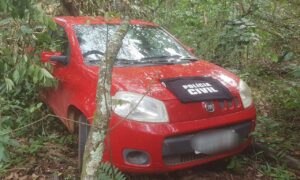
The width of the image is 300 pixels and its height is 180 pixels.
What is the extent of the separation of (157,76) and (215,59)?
3.91 meters

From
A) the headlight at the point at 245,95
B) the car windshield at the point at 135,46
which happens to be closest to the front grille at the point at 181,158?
the headlight at the point at 245,95

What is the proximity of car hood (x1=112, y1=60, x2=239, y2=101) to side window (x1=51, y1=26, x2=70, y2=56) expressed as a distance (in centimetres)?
94

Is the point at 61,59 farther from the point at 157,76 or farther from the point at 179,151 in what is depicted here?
the point at 179,151

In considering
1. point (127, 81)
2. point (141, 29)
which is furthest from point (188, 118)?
point (141, 29)

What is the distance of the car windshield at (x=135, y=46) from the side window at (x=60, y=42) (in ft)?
0.62

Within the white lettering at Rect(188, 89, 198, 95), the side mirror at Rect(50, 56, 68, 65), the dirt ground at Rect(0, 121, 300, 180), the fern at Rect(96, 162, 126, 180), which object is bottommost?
the dirt ground at Rect(0, 121, 300, 180)

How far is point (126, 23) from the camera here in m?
3.19

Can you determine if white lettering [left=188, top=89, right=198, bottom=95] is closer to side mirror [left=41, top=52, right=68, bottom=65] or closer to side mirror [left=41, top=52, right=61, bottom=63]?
side mirror [left=41, top=52, right=68, bottom=65]

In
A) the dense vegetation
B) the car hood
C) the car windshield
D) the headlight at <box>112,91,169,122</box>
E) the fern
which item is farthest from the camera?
the car windshield

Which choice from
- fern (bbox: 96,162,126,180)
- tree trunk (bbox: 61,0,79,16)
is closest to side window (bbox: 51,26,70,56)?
fern (bbox: 96,162,126,180)

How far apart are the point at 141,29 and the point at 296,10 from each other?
2.33 m

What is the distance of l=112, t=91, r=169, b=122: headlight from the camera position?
3576 millimetres

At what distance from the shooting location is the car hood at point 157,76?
3.75 meters

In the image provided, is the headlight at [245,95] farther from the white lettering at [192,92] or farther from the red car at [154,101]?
the white lettering at [192,92]
